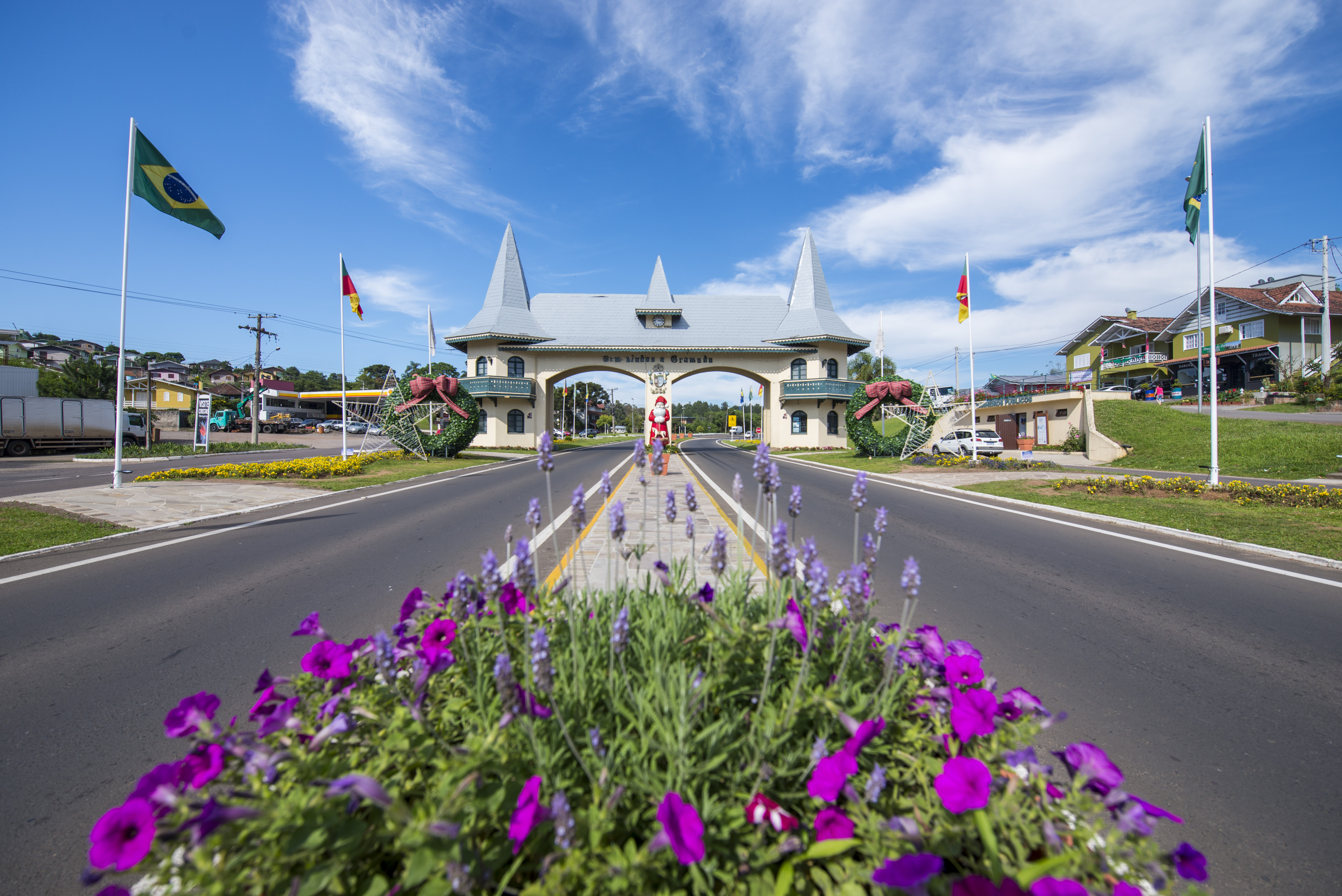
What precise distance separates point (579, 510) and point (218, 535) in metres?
8.76

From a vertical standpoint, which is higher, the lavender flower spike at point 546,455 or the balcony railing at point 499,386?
the balcony railing at point 499,386

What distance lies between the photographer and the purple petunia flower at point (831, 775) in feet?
5.23

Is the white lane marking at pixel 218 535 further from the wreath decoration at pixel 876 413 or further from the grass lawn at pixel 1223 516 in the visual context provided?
the wreath decoration at pixel 876 413

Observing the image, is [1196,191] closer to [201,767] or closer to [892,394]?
[892,394]

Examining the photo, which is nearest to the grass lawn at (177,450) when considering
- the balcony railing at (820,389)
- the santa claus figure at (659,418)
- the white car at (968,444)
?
the santa claus figure at (659,418)

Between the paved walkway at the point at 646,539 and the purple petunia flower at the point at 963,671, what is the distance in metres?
1.02

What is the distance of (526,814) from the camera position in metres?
1.42

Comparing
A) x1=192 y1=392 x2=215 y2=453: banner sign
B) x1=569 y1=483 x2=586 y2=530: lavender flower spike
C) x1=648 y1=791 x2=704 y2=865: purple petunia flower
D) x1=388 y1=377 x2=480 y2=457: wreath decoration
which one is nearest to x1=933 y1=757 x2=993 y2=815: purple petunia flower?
x1=648 y1=791 x2=704 y2=865: purple petunia flower

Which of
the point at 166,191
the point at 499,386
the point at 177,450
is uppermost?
the point at 166,191

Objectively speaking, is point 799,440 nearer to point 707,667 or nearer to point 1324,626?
point 1324,626

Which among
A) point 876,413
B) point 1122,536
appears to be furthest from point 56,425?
point 1122,536

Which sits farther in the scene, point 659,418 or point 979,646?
point 659,418

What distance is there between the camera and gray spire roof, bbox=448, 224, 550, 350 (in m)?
42.7

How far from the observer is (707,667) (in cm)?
214
